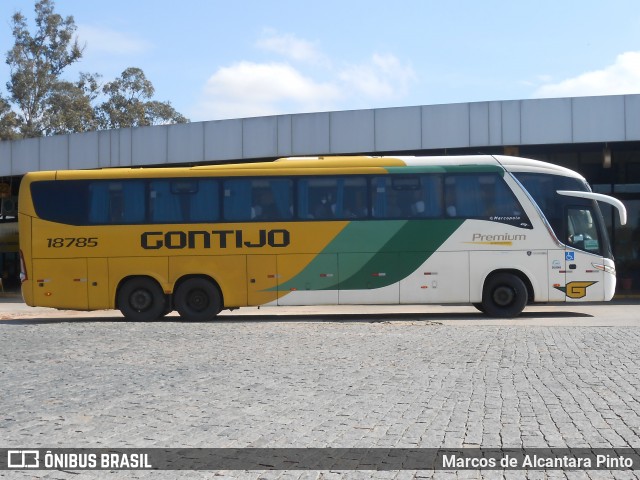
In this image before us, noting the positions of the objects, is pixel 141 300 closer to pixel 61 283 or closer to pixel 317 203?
pixel 61 283

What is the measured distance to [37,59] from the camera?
67.9 m

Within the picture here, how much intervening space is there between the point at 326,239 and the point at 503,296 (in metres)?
4.26

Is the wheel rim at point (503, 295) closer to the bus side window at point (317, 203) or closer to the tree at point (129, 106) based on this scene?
the bus side window at point (317, 203)

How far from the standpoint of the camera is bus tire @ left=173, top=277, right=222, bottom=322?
19.7m

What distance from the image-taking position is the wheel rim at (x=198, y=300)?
64.8ft

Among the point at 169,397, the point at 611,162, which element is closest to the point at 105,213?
the point at 169,397

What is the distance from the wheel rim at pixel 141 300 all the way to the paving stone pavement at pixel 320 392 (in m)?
4.43

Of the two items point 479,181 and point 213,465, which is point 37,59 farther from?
point 213,465

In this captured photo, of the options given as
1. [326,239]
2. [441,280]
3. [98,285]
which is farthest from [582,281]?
[98,285]

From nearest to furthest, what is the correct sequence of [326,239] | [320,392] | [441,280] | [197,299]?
[320,392] → [441,280] → [326,239] → [197,299]

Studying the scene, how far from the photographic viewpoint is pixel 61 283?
779 inches

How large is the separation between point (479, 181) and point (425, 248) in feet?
6.48

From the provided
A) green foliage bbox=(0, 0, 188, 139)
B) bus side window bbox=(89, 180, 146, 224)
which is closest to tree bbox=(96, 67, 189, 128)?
green foliage bbox=(0, 0, 188, 139)

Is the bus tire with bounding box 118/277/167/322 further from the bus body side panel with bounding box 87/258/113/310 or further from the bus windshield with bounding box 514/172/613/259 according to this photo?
the bus windshield with bounding box 514/172/613/259
